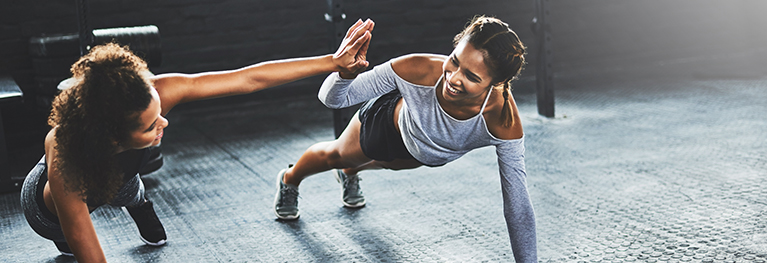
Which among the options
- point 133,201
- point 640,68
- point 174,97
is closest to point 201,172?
point 133,201

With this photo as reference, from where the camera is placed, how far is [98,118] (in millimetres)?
1377

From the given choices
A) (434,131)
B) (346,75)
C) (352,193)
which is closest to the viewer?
(346,75)

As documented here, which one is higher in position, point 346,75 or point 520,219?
point 346,75

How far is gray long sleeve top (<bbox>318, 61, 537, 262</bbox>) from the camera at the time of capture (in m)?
1.68

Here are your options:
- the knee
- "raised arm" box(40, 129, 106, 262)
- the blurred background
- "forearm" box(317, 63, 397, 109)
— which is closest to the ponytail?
Answer: "forearm" box(317, 63, 397, 109)

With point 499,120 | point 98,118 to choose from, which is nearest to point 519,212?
point 499,120

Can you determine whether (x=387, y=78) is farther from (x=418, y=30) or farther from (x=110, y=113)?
(x=418, y=30)

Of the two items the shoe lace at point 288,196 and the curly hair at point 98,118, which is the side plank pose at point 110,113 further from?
the shoe lace at point 288,196

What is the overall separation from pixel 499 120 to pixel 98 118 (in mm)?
999

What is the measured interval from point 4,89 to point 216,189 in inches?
41.0

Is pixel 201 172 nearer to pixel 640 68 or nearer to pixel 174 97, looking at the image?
pixel 174 97

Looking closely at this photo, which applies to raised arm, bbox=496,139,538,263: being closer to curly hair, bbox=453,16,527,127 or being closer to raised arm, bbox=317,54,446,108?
curly hair, bbox=453,16,527,127

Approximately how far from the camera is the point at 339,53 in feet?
5.44

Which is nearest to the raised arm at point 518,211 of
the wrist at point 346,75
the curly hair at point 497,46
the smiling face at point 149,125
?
the curly hair at point 497,46
